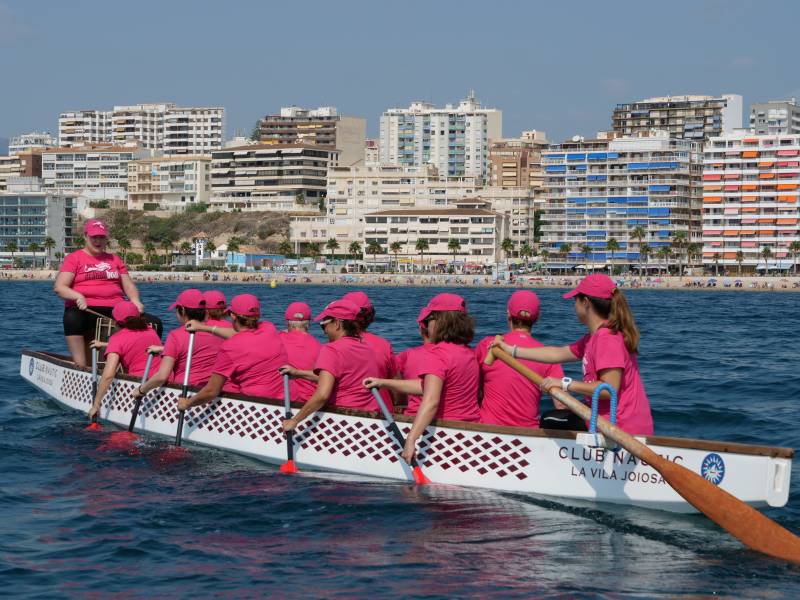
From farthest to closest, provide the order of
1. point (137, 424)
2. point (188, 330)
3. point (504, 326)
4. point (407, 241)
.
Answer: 1. point (407, 241)
2. point (504, 326)
3. point (137, 424)
4. point (188, 330)

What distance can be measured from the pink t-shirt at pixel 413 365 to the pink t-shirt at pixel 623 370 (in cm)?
138

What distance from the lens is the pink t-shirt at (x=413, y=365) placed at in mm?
11398

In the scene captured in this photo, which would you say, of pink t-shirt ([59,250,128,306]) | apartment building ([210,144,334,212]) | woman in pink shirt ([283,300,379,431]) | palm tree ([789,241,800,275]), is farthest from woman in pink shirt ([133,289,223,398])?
apartment building ([210,144,334,212])

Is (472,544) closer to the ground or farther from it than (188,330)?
closer to the ground

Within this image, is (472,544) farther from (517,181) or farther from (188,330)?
(517,181)

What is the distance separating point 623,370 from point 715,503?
1295 mm

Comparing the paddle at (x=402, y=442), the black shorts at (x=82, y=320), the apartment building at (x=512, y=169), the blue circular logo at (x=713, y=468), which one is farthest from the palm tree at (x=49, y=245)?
the blue circular logo at (x=713, y=468)

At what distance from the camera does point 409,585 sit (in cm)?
893

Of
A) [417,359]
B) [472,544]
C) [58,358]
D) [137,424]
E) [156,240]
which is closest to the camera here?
[472,544]

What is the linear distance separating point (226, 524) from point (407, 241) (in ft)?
499

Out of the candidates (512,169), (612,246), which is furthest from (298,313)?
(512,169)

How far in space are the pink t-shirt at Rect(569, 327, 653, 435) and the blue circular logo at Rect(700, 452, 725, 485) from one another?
60 centimetres

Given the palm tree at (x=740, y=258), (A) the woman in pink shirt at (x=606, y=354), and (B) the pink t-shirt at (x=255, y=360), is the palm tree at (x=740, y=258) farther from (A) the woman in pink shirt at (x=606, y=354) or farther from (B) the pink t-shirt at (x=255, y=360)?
(A) the woman in pink shirt at (x=606, y=354)

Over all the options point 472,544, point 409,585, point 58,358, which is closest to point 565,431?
point 472,544
